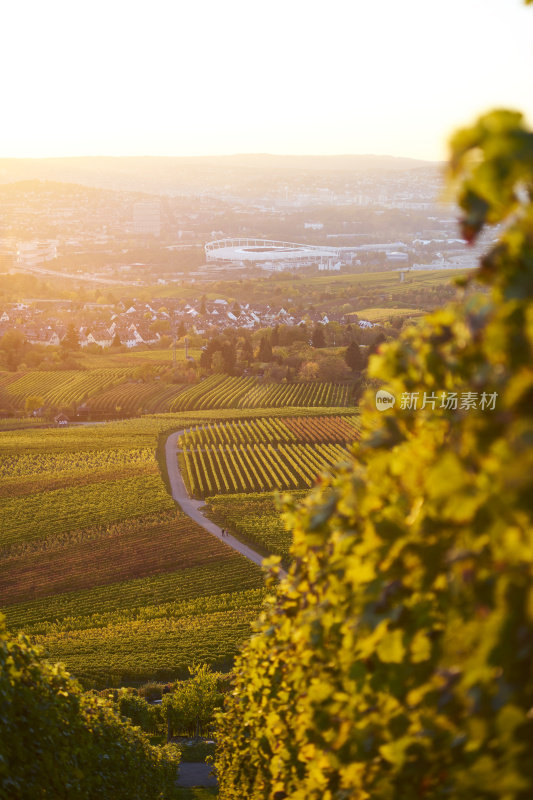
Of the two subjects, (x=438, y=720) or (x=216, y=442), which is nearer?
(x=438, y=720)

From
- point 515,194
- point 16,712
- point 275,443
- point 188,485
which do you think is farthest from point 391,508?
point 275,443

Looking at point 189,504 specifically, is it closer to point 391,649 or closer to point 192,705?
point 192,705

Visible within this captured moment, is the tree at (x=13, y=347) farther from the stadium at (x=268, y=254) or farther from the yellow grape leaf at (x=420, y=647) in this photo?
the stadium at (x=268, y=254)

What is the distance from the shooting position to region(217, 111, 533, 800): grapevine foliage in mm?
1533

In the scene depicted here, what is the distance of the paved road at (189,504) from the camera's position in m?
33.0

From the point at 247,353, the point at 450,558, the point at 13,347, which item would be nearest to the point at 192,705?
the point at 450,558

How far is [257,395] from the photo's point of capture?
211 feet

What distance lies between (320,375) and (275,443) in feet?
64.7

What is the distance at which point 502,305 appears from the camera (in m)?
1.62

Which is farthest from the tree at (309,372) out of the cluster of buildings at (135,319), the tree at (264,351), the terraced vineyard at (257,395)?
the cluster of buildings at (135,319)

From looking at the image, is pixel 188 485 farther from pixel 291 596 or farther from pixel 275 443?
pixel 291 596

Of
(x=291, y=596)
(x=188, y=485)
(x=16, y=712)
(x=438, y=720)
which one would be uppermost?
(x=438, y=720)

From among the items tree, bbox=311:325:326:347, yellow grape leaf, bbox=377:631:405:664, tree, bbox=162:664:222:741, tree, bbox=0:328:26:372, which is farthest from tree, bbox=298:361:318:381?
yellow grape leaf, bbox=377:631:405:664

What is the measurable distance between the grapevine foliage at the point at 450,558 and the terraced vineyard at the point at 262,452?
120 ft
